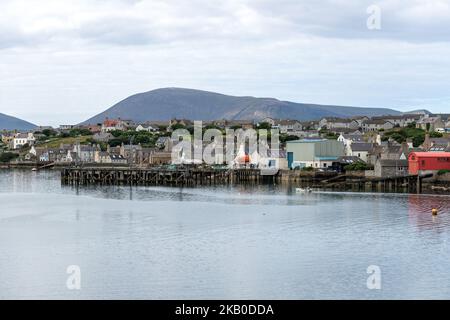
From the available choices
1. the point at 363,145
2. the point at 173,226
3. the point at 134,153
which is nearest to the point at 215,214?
the point at 173,226

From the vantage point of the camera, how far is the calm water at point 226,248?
17.7m

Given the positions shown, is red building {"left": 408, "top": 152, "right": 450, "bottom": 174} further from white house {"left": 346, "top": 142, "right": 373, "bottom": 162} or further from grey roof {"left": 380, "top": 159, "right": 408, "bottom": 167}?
white house {"left": 346, "top": 142, "right": 373, "bottom": 162}

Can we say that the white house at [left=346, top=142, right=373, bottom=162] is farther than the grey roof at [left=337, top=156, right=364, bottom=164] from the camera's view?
Yes

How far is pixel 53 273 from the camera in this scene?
1916 cm

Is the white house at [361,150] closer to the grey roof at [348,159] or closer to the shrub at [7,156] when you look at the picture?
the grey roof at [348,159]

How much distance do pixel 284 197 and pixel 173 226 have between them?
13.0m

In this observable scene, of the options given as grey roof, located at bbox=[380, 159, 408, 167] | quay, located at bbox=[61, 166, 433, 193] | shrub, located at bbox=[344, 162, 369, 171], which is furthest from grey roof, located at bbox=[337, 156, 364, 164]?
grey roof, located at bbox=[380, 159, 408, 167]

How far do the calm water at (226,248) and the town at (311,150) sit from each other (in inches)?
445

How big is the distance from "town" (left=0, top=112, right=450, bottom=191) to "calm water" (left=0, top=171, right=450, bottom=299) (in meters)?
11.3

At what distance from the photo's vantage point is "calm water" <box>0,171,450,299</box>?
58.0 ft

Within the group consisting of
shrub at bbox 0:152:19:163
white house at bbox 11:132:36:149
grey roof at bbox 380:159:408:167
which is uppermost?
white house at bbox 11:132:36:149

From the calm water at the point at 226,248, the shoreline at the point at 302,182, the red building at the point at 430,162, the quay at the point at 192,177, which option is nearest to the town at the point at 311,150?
the red building at the point at 430,162
